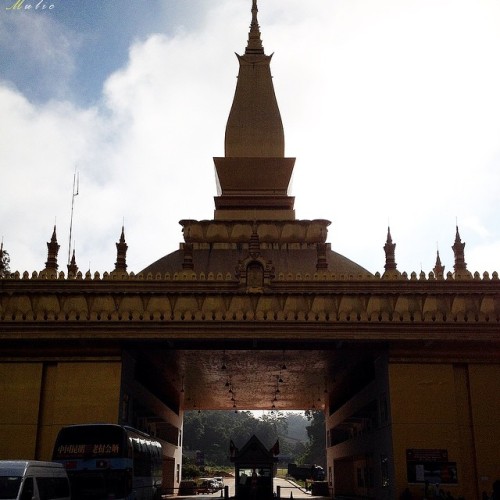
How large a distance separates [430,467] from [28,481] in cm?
1169

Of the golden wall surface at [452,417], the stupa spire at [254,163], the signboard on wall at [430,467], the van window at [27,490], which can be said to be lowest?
the van window at [27,490]

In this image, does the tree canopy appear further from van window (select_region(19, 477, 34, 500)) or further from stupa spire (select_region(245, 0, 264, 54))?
van window (select_region(19, 477, 34, 500))

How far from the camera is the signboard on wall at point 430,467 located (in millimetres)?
20500

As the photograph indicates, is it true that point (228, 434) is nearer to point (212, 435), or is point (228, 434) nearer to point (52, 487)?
point (212, 435)

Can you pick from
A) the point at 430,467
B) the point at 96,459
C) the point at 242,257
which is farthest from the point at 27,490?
the point at 242,257

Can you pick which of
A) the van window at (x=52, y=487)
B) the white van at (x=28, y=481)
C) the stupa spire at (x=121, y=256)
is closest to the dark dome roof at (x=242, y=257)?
the stupa spire at (x=121, y=256)

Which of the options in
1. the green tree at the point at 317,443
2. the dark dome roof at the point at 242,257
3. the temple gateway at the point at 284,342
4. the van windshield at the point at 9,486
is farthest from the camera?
the green tree at the point at 317,443

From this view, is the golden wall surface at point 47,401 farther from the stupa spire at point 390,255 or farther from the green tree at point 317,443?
the green tree at point 317,443

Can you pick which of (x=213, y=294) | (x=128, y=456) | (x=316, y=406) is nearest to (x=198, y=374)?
(x=213, y=294)

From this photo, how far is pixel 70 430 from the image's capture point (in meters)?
18.7

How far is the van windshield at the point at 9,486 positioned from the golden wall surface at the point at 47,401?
20.9ft

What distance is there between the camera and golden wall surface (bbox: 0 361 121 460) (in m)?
21.1

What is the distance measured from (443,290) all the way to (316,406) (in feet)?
71.0

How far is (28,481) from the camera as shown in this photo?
14938mm
